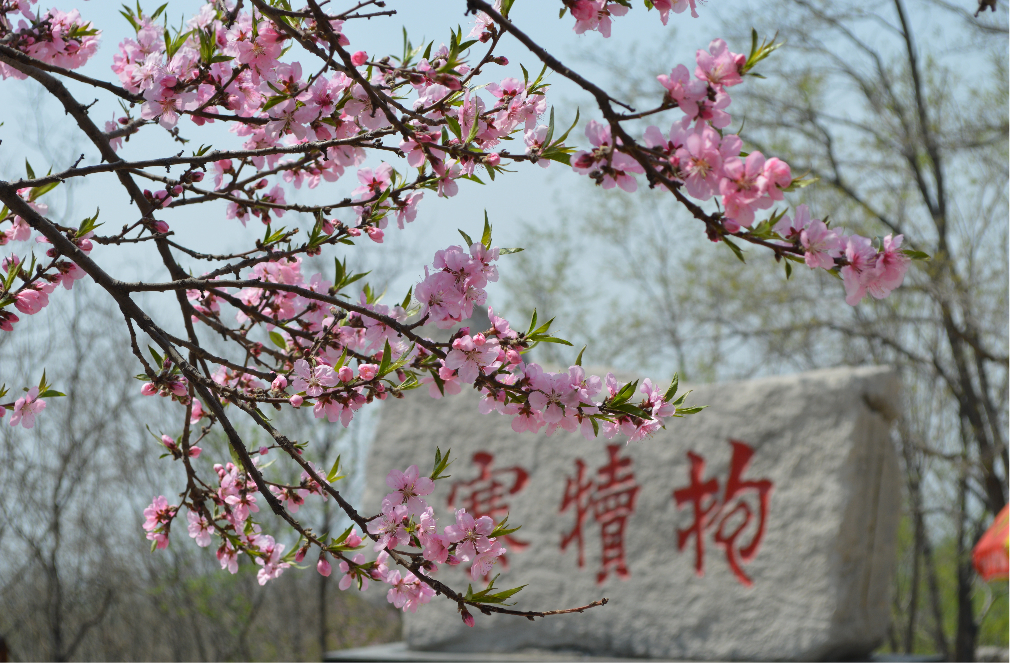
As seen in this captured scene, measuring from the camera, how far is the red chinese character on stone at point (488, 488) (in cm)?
504

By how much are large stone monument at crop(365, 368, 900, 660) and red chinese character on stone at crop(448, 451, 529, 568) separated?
12 millimetres

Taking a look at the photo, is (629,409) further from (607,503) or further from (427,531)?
(607,503)

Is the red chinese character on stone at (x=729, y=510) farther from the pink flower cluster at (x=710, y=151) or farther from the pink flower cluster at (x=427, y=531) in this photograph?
the pink flower cluster at (x=710, y=151)

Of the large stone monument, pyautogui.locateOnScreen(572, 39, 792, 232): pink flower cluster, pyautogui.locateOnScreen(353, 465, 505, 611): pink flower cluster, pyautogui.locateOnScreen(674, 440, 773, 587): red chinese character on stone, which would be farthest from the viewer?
pyautogui.locateOnScreen(674, 440, 773, 587): red chinese character on stone

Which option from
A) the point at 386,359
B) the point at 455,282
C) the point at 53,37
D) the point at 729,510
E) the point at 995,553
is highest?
the point at 53,37

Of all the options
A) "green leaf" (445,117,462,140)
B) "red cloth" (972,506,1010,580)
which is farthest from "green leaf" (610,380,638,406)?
"red cloth" (972,506,1010,580)

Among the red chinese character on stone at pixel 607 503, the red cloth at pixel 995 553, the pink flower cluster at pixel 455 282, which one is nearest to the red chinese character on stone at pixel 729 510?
the red chinese character on stone at pixel 607 503

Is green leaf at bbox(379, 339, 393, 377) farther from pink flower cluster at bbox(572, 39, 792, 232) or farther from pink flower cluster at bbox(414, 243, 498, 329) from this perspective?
pink flower cluster at bbox(572, 39, 792, 232)

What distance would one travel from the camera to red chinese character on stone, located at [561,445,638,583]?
471 cm

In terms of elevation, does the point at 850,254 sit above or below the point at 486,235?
below

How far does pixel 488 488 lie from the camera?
5102 mm

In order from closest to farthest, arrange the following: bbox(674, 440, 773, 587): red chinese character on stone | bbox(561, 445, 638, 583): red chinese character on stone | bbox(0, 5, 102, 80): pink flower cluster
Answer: bbox(0, 5, 102, 80): pink flower cluster
bbox(674, 440, 773, 587): red chinese character on stone
bbox(561, 445, 638, 583): red chinese character on stone

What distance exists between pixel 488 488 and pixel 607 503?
748mm

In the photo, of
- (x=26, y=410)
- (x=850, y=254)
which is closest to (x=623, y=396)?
(x=850, y=254)
